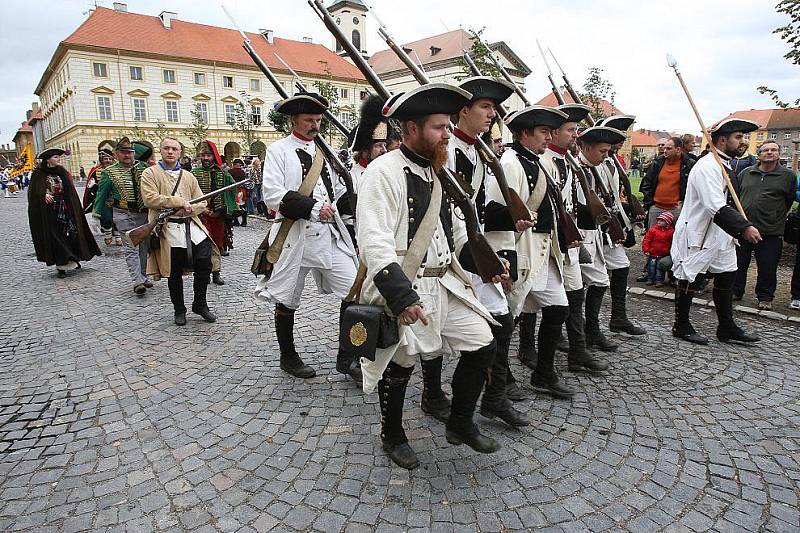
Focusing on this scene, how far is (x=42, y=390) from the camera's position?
14.2 ft

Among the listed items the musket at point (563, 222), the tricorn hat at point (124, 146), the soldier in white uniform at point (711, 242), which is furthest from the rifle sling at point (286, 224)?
the tricorn hat at point (124, 146)

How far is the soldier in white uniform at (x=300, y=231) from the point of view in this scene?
4.39m

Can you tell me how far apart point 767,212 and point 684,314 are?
260cm

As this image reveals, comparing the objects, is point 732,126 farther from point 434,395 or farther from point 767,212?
point 434,395

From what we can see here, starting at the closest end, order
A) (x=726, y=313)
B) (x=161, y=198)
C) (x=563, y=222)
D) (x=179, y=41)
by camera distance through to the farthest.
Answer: (x=563, y=222) → (x=726, y=313) → (x=161, y=198) → (x=179, y=41)

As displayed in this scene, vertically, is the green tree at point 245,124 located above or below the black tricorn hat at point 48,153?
above

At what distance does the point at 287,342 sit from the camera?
4.63 metres

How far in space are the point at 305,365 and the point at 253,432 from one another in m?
1.10

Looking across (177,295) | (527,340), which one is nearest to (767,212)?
(527,340)

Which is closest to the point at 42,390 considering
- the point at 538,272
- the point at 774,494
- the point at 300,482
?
the point at 300,482

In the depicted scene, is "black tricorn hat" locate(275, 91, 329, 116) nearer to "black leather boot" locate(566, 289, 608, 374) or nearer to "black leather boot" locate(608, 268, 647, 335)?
"black leather boot" locate(566, 289, 608, 374)

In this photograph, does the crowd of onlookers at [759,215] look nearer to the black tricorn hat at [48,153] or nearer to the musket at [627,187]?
the musket at [627,187]

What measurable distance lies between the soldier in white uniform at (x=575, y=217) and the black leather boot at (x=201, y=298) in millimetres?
4234

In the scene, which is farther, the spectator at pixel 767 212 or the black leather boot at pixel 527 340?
the spectator at pixel 767 212
